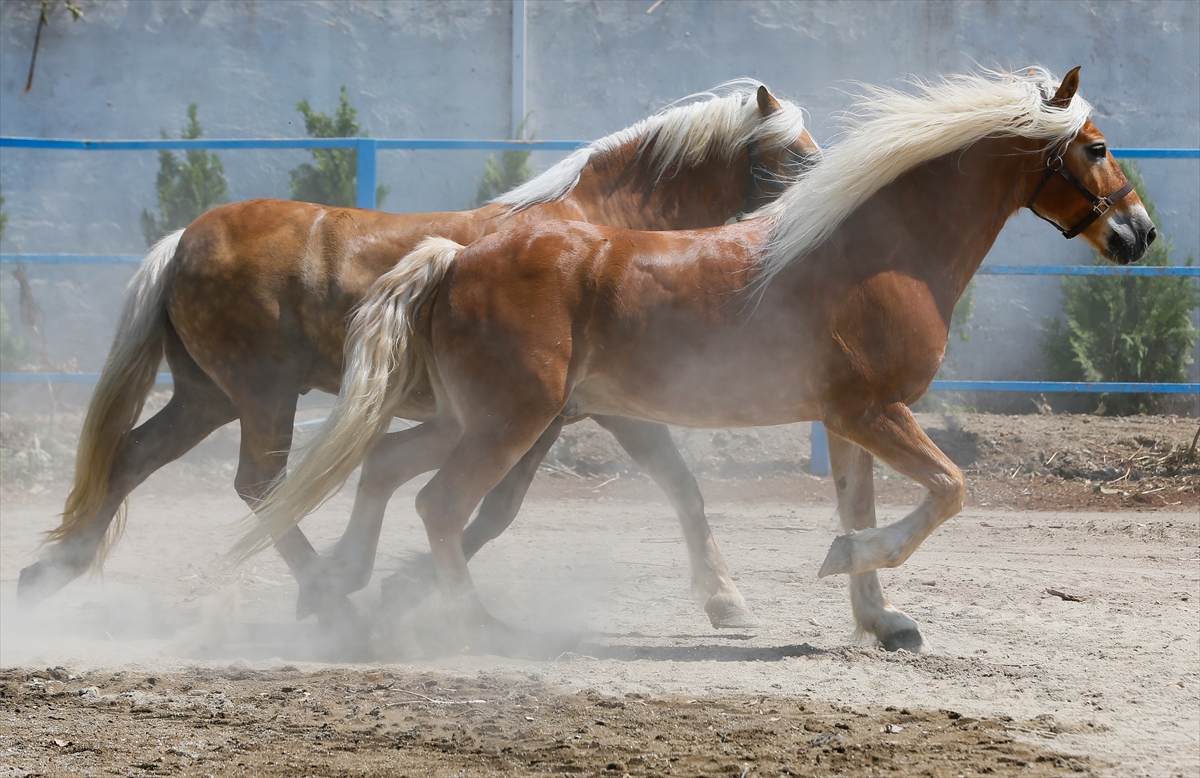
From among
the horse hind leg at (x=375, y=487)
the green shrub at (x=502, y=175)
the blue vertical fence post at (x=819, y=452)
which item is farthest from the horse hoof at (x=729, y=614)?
the green shrub at (x=502, y=175)

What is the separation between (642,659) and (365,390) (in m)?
1.27

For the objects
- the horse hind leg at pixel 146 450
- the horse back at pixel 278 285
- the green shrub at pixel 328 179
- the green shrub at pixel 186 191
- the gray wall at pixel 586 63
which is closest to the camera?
the horse back at pixel 278 285

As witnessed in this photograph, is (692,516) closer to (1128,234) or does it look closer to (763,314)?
(763,314)

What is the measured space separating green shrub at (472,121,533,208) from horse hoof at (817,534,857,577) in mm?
5640

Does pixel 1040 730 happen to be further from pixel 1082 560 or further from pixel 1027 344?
pixel 1027 344

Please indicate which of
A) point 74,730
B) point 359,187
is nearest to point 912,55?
point 359,187

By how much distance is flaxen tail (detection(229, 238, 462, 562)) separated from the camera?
11.5 feet

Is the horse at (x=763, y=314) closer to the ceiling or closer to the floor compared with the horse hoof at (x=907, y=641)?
closer to the ceiling

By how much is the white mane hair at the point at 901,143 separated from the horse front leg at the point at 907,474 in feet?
1.91

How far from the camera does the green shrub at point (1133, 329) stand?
822 centimetres

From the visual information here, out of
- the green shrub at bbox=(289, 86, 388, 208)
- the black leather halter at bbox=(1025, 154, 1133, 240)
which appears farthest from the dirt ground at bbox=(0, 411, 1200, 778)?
the green shrub at bbox=(289, 86, 388, 208)

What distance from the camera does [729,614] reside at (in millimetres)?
4035

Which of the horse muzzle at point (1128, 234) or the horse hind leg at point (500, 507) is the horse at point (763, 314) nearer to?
the horse muzzle at point (1128, 234)

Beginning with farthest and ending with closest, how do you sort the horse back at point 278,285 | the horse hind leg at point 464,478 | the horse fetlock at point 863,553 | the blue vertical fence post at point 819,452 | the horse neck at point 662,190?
the blue vertical fence post at point 819,452
the horse neck at point 662,190
the horse back at point 278,285
the horse hind leg at point 464,478
the horse fetlock at point 863,553
